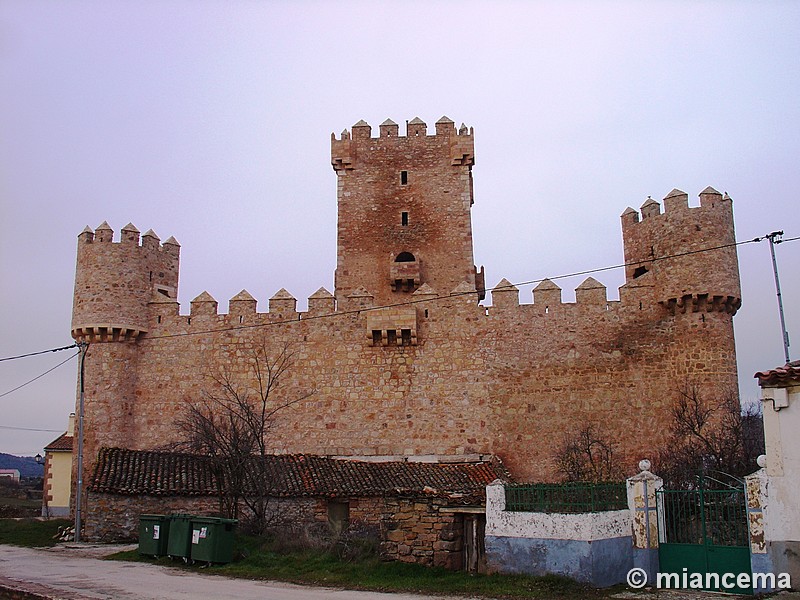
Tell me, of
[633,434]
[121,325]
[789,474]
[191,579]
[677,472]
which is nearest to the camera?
[789,474]

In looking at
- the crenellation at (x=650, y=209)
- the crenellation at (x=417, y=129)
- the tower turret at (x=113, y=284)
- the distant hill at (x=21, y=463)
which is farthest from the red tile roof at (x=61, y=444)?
the distant hill at (x=21, y=463)

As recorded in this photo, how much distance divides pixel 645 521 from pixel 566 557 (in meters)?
1.53

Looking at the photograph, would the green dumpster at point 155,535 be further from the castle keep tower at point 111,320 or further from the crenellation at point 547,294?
the crenellation at point 547,294

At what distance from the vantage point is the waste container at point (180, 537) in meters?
15.7

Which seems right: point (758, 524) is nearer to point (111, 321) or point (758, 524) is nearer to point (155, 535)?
point (155, 535)

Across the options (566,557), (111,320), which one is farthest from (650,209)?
(111,320)

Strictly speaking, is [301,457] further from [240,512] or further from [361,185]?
[361,185]

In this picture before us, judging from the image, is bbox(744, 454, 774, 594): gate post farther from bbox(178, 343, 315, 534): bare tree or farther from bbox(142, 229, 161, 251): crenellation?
bbox(142, 229, 161, 251): crenellation

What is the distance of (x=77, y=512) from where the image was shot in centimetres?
1981

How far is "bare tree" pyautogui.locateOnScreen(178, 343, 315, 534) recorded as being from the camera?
18.8 metres

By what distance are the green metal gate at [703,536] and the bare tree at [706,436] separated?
5575mm

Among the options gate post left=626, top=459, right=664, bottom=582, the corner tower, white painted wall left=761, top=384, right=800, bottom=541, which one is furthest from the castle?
white painted wall left=761, top=384, right=800, bottom=541

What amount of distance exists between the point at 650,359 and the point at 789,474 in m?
10.2

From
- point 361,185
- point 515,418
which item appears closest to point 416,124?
point 361,185
